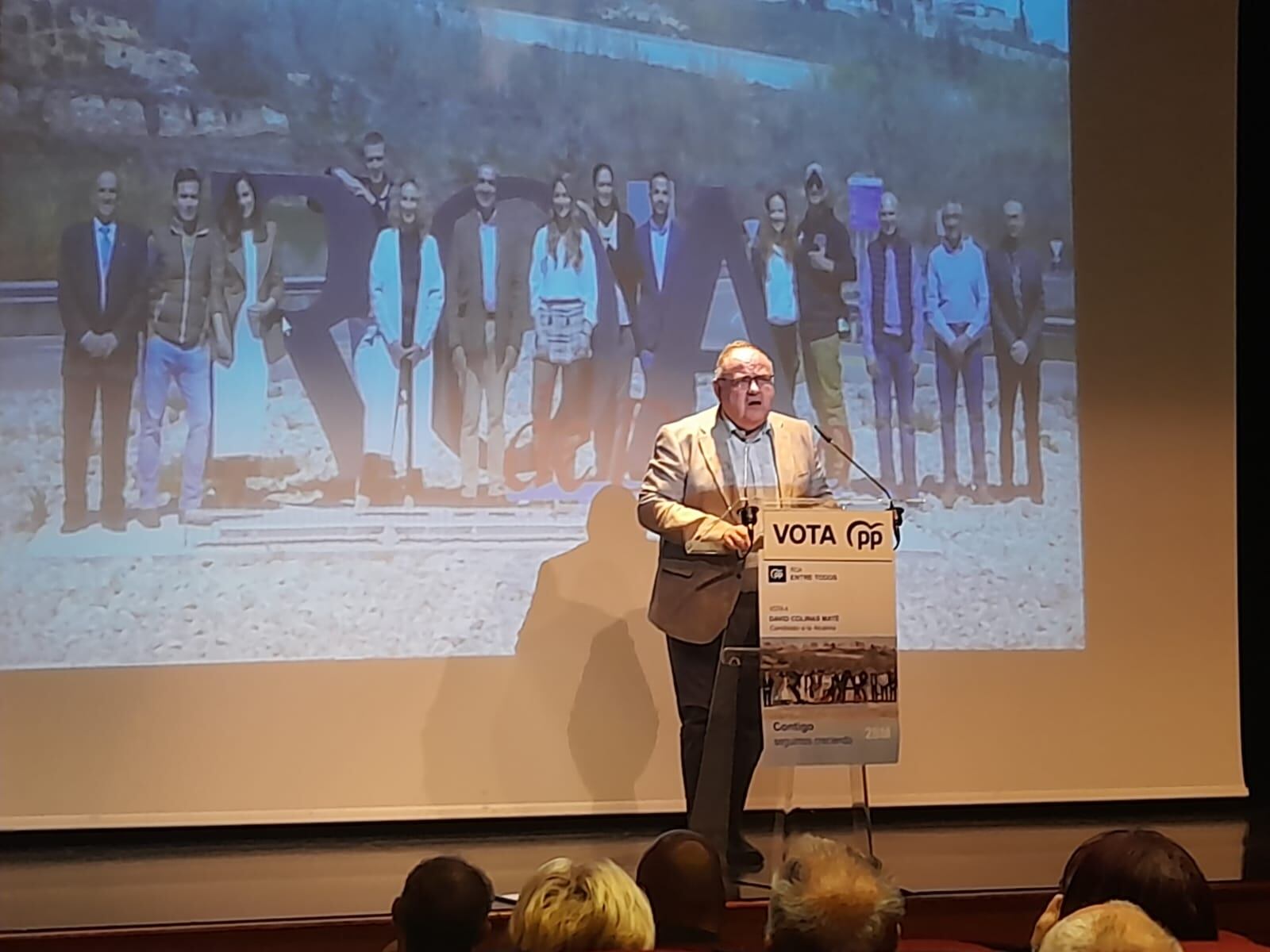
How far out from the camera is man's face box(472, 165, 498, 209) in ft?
13.6

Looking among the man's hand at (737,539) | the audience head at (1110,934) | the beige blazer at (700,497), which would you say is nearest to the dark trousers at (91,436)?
the beige blazer at (700,497)

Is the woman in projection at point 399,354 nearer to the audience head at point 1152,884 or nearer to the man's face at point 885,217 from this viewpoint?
the man's face at point 885,217

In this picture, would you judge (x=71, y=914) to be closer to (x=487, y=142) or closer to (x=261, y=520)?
(x=261, y=520)

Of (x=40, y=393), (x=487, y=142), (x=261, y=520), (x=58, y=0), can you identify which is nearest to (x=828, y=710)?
(x=261, y=520)

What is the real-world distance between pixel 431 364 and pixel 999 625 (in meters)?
2.04

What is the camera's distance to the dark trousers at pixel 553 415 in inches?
162

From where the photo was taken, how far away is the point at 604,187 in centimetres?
420

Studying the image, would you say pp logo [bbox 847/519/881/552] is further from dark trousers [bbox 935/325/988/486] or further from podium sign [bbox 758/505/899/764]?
dark trousers [bbox 935/325/988/486]

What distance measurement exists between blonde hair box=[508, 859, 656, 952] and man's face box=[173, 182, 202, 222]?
115 inches

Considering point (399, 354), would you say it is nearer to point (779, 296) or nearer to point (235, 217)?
point (235, 217)

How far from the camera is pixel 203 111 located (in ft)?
13.1

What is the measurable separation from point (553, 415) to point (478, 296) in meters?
0.44

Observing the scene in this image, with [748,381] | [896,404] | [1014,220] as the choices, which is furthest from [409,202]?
[1014,220]

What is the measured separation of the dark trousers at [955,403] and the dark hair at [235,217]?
2206 millimetres
